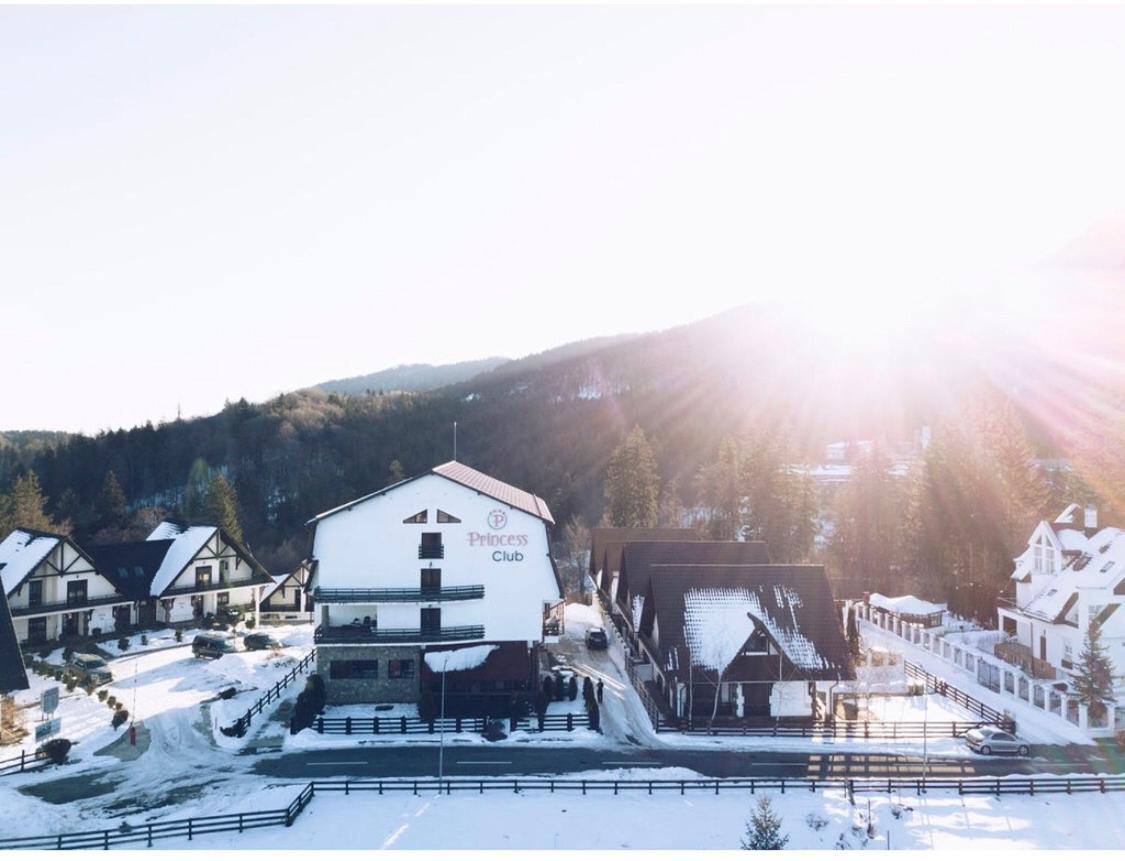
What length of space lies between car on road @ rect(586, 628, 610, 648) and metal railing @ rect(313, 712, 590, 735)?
46.9 ft

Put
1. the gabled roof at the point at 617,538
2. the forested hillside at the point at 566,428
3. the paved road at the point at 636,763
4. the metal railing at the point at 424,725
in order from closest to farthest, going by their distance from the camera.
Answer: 1. the paved road at the point at 636,763
2. the metal railing at the point at 424,725
3. the gabled roof at the point at 617,538
4. the forested hillside at the point at 566,428

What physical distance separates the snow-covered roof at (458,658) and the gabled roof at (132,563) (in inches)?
1165

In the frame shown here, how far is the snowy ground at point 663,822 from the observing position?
2281 centimetres

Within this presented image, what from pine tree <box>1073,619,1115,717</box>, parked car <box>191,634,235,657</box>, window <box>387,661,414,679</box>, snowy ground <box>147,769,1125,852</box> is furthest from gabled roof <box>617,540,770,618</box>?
parked car <box>191,634,235,657</box>

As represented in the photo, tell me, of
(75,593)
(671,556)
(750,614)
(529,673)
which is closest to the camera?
(750,614)

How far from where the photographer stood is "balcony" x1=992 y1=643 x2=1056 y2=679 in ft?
126

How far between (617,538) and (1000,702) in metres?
28.6

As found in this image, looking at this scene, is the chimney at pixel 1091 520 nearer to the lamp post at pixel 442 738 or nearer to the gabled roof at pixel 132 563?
the lamp post at pixel 442 738

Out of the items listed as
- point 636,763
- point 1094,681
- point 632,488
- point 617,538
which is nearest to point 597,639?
point 617,538

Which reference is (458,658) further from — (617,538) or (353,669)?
(617,538)

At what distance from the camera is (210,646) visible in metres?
46.4

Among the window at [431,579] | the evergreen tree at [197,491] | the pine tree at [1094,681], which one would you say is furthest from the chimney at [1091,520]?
the evergreen tree at [197,491]

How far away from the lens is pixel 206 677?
41531 mm

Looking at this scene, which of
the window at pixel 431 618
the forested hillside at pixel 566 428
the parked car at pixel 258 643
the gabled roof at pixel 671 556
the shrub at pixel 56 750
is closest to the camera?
the shrub at pixel 56 750
